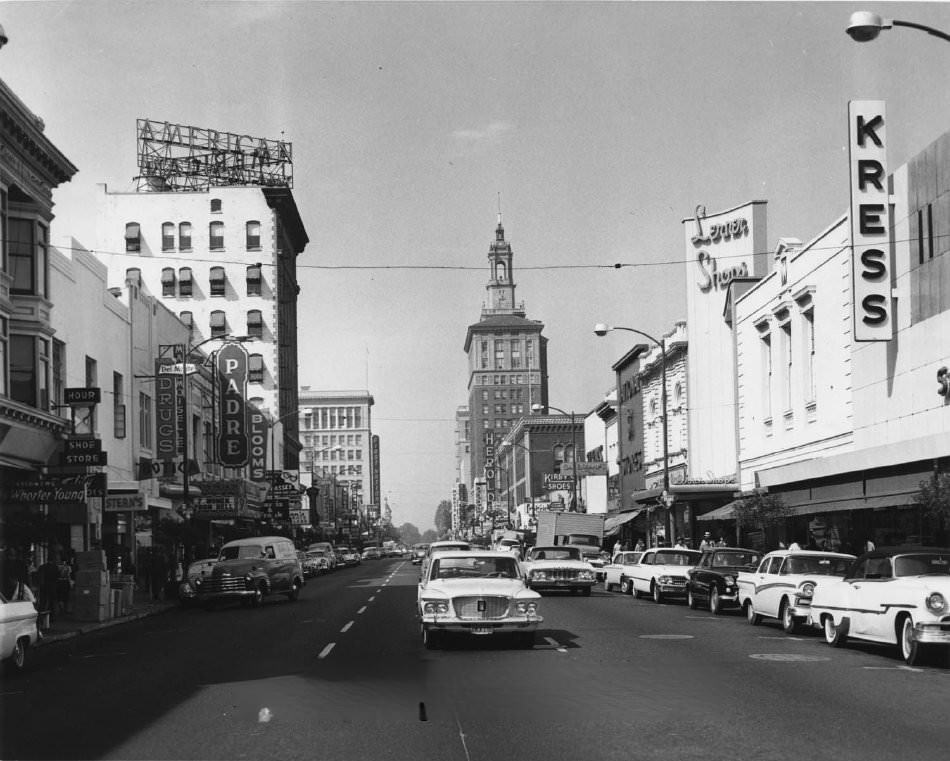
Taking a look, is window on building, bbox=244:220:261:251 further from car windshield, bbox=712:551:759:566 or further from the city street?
the city street

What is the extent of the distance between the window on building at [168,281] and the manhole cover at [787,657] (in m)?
80.7

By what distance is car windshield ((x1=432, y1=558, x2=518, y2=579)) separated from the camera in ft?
68.6

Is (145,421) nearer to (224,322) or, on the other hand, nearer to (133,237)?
(224,322)

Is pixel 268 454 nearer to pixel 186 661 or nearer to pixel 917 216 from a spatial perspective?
pixel 917 216

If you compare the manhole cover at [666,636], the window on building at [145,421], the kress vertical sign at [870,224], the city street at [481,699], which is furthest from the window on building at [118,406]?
the manhole cover at [666,636]

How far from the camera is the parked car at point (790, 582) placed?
22125 mm

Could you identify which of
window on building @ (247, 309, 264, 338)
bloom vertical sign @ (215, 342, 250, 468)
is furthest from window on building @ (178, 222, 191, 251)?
bloom vertical sign @ (215, 342, 250, 468)

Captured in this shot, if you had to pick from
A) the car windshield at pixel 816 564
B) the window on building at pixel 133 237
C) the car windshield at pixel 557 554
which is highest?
the window on building at pixel 133 237

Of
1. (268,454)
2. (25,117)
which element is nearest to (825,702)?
(25,117)

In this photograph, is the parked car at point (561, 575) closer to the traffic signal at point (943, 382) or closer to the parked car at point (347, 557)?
the traffic signal at point (943, 382)

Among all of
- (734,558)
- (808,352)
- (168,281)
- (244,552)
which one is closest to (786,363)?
(808,352)

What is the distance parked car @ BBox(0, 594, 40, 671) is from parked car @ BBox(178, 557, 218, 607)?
56.6 feet

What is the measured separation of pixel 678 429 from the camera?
6550 centimetres

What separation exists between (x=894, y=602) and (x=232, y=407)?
52909 millimetres
